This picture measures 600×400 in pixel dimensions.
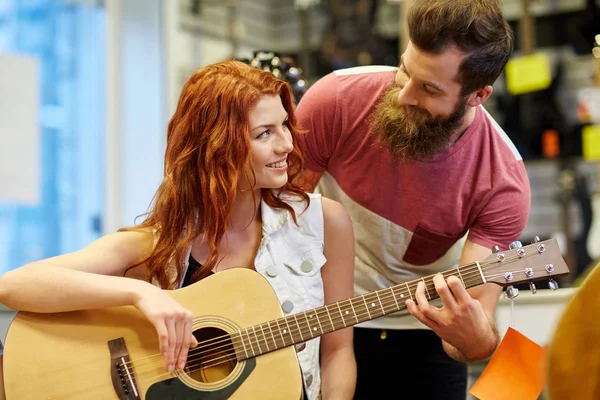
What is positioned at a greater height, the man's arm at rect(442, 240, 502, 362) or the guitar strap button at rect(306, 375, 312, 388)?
the man's arm at rect(442, 240, 502, 362)

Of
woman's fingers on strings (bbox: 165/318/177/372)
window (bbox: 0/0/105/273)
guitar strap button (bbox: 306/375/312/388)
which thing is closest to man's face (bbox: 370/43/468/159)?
guitar strap button (bbox: 306/375/312/388)

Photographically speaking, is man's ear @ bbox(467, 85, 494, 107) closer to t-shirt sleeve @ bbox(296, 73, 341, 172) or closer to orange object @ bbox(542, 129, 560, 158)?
t-shirt sleeve @ bbox(296, 73, 341, 172)

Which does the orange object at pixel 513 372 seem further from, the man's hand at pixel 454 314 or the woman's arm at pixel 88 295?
the woman's arm at pixel 88 295

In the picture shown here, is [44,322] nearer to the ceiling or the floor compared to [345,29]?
nearer to the floor

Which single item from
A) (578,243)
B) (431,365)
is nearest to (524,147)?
(578,243)

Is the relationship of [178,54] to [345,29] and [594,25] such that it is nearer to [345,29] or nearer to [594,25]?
[345,29]

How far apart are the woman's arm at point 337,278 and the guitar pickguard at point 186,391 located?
0.90 feet

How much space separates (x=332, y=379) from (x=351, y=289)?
213mm

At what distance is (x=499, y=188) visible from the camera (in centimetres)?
190

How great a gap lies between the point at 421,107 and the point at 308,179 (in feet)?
1.26

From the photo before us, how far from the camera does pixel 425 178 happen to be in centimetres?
196

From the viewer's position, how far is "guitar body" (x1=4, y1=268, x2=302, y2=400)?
163cm

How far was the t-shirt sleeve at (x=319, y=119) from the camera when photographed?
198cm

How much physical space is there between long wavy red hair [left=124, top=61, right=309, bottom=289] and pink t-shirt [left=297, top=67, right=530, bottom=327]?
0.54ft
